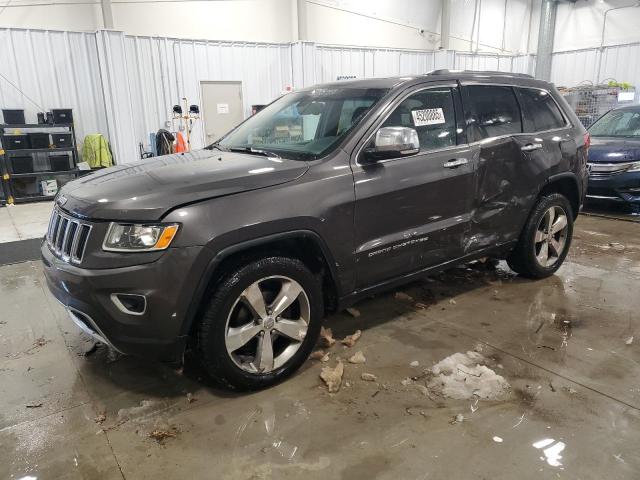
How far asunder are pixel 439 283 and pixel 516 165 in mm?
1221

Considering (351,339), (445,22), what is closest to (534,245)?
(351,339)

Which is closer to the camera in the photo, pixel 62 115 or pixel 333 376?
pixel 333 376

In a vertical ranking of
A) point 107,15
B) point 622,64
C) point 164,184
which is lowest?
point 164,184

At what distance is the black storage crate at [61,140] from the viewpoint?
9070mm

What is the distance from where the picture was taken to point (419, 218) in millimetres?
3121

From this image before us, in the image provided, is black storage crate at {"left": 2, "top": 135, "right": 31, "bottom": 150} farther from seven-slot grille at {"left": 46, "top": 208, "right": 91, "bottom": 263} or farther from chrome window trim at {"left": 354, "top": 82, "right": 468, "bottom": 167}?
chrome window trim at {"left": 354, "top": 82, "right": 468, "bottom": 167}

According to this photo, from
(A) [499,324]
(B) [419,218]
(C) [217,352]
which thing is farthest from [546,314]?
(C) [217,352]

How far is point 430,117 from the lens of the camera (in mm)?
3248

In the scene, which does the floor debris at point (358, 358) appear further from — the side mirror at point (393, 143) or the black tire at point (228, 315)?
the side mirror at point (393, 143)

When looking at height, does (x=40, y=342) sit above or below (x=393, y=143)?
below

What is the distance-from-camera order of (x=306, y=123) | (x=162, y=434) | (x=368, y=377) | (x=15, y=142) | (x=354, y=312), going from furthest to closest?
1. (x=15, y=142)
2. (x=354, y=312)
3. (x=306, y=123)
4. (x=368, y=377)
5. (x=162, y=434)

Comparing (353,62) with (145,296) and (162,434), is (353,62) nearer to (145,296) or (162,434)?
(145,296)

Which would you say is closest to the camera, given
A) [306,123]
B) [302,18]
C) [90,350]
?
[90,350]

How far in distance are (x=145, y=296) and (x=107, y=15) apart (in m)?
9.42
